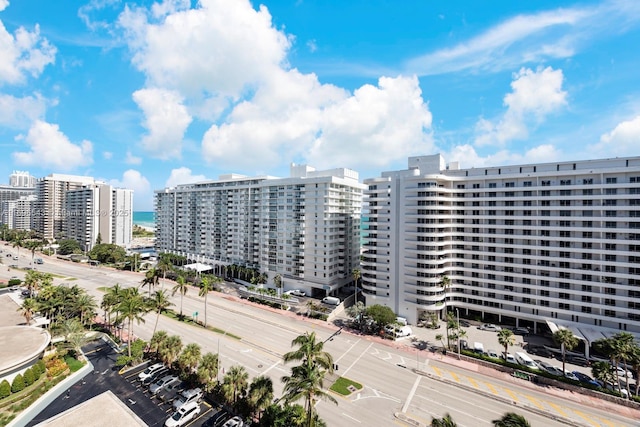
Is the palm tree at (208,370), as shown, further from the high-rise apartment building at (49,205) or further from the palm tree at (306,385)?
the high-rise apartment building at (49,205)

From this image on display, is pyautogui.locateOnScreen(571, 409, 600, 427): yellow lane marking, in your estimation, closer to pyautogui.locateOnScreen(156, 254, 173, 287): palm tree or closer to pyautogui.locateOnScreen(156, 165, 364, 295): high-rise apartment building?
pyautogui.locateOnScreen(156, 165, 364, 295): high-rise apartment building

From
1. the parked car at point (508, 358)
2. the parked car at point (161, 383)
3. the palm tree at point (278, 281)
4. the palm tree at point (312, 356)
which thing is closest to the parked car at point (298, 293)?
the palm tree at point (278, 281)

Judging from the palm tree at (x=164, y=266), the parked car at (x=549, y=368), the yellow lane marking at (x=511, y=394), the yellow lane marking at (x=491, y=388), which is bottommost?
the yellow lane marking at (x=511, y=394)

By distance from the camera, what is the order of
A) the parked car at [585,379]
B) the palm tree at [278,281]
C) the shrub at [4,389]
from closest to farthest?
1. the shrub at [4,389]
2. the parked car at [585,379]
3. the palm tree at [278,281]

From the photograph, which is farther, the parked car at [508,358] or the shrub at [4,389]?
the parked car at [508,358]

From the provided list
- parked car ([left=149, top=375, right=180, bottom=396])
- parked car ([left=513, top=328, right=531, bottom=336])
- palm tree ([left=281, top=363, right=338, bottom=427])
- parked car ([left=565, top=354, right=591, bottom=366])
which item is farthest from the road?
parked car ([left=513, top=328, right=531, bottom=336])

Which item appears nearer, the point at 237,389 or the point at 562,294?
the point at 237,389

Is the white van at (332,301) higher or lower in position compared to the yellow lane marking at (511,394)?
higher

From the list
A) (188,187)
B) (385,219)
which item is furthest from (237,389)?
(188,187)

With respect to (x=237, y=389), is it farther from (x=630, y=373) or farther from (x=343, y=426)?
(x=630, y=373)
